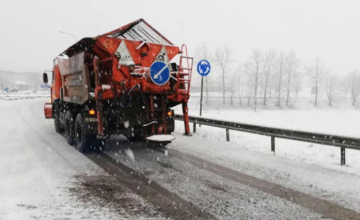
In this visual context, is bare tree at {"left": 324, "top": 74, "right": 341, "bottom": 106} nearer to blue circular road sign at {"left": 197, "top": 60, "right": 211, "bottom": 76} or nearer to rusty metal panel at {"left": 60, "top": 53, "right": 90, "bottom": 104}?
blue circular road sign at {"left": 197, "top": 60, "right": 211, "bottom": 76}

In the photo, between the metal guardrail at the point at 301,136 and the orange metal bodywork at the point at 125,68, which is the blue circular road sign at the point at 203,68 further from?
the orange metal bodywork at the point at 125,68

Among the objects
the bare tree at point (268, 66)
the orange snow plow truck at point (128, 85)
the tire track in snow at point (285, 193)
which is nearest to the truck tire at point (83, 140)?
the orange snow plow truck at point (128, 85)

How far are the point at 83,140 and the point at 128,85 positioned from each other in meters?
1.92

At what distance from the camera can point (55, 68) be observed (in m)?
10.8

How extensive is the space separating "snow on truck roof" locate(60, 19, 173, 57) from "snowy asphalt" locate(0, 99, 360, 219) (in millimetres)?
2740

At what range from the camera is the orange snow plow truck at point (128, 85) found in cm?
675

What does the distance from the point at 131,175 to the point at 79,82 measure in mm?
3319

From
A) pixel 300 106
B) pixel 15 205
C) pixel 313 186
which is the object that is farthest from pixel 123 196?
pixel 300 106

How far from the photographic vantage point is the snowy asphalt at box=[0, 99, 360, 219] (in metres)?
3.87

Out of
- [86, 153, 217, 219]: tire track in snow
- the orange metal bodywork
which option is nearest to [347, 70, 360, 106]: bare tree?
the orange metal bodywork

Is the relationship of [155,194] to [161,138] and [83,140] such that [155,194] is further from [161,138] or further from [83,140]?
[83,140]

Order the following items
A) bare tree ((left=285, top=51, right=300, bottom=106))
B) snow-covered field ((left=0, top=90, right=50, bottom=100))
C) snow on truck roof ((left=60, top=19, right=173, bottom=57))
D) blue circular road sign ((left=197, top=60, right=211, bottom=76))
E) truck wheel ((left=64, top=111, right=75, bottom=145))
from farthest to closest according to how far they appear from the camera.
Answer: bare tree ((left=285, top=51, right=300, bottom=106)), snow-covered field ((left=0, top=90, right=50, bottom=100)), blue circular road sign ((left=197, top=60, right=211, bottom=76)), truck wheel ((left=64, top=111, right=75, bottom=145)), snow on truck roof ((left=60, top=19, right=173, bottom=57))

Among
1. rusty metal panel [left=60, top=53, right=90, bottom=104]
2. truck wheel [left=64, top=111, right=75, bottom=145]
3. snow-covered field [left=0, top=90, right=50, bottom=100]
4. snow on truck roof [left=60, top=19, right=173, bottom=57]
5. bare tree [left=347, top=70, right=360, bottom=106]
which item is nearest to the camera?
snow on truck roof [left=60, top=19, right=173, bottom=57]

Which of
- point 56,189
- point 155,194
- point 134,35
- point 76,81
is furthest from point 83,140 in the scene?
point 155,194
